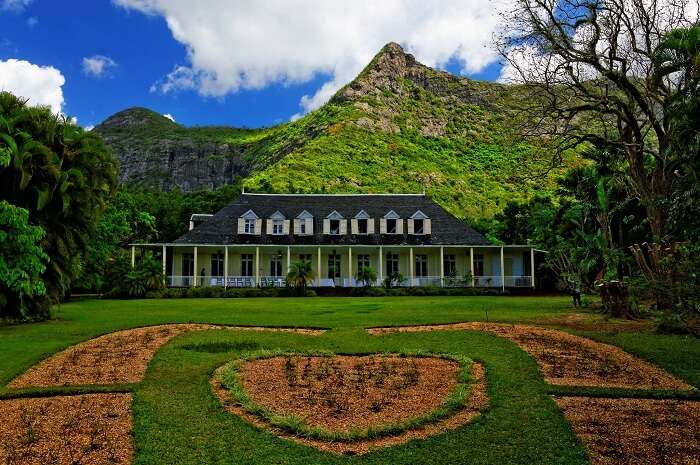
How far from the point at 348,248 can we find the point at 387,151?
43533mm

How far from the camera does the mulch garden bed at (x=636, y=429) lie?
7.01 metres

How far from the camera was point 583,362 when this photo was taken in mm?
12039

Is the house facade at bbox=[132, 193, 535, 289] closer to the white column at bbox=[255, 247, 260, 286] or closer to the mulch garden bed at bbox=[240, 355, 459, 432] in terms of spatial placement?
the white column at bbox=[255, 247, 260, 286]

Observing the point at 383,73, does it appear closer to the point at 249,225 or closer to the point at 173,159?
the point at 173,159

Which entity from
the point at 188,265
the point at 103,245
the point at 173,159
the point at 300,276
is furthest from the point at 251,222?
the point at 173,159

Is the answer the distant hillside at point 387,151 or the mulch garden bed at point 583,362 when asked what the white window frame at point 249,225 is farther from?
the mulch garden bed at point 583,362

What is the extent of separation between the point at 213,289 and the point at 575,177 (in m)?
20.8

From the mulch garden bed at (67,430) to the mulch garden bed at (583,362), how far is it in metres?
7.00

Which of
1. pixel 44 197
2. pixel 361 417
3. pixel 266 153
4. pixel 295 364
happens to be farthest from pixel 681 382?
pixel 266 153

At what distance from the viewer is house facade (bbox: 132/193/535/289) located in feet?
132

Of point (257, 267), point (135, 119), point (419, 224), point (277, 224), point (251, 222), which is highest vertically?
point (135, 119)

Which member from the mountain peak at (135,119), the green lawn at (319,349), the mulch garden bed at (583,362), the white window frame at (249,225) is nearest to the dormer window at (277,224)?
the white window frame at (249,225)

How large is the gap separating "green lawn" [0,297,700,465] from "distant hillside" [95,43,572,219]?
27597 millimetres

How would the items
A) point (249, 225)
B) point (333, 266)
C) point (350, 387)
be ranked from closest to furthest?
point (350, 387) → point (333, 266) → point (249, 225)
